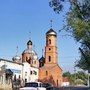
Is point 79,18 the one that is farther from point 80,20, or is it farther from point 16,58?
point 16,58

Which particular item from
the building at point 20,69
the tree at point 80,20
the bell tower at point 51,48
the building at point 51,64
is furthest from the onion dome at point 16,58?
the tree at point 80,20

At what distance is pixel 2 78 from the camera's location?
256 feet

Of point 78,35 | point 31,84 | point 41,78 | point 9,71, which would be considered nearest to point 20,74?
point 9,71

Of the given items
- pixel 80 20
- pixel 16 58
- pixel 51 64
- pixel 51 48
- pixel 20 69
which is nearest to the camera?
pixel 80 20

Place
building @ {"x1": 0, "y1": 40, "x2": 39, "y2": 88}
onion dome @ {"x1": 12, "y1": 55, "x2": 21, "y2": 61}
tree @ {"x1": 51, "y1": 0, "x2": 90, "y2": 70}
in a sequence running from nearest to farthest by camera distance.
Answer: tree @ {"x1": 51, "y1": 0, "x2": 90, "y2": 70}
building @ {"x1": 0, "y1": 40, "x2": 39, "y2": 88}
onion dome @ {"x1": 12, "y1": 55, "x2": 21, "y2": 61}

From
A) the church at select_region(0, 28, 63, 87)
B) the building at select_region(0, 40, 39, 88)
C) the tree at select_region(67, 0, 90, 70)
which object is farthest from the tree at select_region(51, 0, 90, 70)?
the church at select_region(0, 28, 63, 87)

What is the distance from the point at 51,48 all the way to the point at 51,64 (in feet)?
17.2

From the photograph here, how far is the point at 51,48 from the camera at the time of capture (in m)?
125

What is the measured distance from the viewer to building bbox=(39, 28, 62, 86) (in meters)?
124

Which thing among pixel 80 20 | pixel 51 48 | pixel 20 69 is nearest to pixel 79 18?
→ pixel 80 20

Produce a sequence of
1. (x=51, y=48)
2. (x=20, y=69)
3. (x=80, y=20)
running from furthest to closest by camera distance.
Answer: (x=51, y=48)
(x=20, y=69)
(x=80, y=20)

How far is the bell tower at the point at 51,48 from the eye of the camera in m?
125

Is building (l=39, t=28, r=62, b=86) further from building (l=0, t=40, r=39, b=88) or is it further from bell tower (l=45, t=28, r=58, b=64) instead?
building (l=0, t=40, r=39, b=88)

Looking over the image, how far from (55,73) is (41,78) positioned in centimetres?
524
